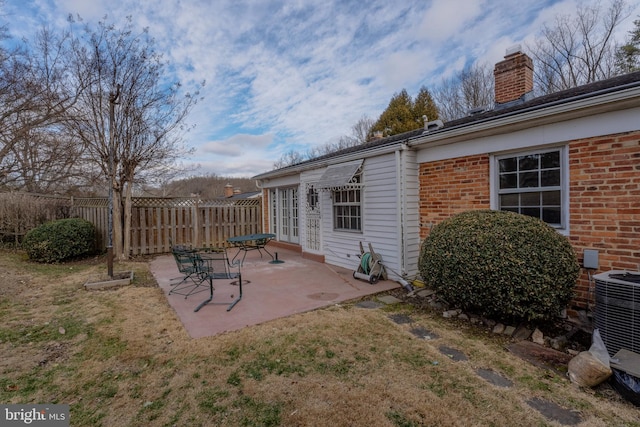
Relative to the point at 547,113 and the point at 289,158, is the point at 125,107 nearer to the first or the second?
the point at 547,113

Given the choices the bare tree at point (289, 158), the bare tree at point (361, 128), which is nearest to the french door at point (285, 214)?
the bare tree at point (361, 128)

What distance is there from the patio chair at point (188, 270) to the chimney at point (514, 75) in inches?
325

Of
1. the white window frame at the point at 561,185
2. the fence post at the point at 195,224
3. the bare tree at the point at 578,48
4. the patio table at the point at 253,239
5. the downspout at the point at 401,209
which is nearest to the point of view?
the white window frame at the point at 561,185

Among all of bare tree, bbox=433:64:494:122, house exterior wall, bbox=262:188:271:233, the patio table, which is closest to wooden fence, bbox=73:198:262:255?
house exterior wall, bbox=262:188:271:233

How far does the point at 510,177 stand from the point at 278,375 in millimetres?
4938

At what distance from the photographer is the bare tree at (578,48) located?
15.6 meters

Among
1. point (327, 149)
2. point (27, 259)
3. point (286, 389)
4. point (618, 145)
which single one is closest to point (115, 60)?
point (27, 259)

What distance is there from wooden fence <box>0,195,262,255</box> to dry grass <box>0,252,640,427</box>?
19.6ft

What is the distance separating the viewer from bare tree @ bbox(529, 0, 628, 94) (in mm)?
15641

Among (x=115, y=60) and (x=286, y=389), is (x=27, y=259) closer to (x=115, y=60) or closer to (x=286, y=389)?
(x=115, y=60)

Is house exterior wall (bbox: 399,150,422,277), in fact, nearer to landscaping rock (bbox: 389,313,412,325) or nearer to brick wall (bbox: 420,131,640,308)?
landscaping rock (bbox: 389,313,412,325)

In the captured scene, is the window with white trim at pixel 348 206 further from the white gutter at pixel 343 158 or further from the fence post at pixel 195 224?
the fence post at pixel 195 224

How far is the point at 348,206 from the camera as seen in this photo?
26.7 feet

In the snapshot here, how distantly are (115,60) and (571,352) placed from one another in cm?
1258
